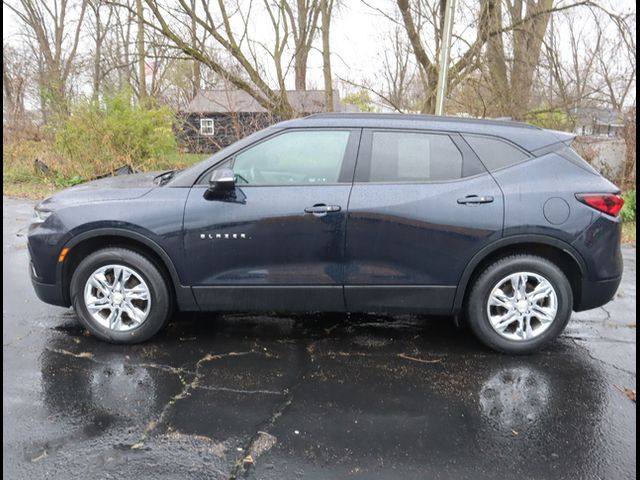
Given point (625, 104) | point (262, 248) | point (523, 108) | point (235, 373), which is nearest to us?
point (235, 373)

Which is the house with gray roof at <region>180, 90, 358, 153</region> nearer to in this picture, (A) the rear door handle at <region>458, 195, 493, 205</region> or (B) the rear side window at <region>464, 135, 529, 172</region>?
(B) the rear side window at <region>464, 135, 529, 172</region>

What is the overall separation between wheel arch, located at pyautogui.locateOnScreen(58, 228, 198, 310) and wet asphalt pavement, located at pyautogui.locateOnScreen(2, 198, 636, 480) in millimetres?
418

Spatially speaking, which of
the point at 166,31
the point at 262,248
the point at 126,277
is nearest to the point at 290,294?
the point at 262,248

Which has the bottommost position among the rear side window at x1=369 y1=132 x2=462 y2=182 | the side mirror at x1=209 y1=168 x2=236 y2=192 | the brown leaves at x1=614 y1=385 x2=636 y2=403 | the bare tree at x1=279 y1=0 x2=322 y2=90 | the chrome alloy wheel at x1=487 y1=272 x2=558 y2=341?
the brown leaves at x1=614 y1=385 x2=636 y2=403

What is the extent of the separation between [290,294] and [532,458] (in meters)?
1.92

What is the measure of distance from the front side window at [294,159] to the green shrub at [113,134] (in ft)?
31.2

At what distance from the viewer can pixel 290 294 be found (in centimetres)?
383

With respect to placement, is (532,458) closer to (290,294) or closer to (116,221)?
(290,294)

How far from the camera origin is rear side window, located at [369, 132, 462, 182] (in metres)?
3.80

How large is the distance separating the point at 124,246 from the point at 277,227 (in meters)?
1.22

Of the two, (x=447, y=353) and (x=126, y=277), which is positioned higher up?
(x=126, y=277)

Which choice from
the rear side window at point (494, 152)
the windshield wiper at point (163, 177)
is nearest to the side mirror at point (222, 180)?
the windshield wiper at point (163, 177)

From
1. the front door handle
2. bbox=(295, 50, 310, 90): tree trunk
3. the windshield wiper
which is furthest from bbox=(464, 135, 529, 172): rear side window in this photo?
bbox=(295, 50, 310, 90): tree trunk

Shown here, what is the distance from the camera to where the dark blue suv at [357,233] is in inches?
146
